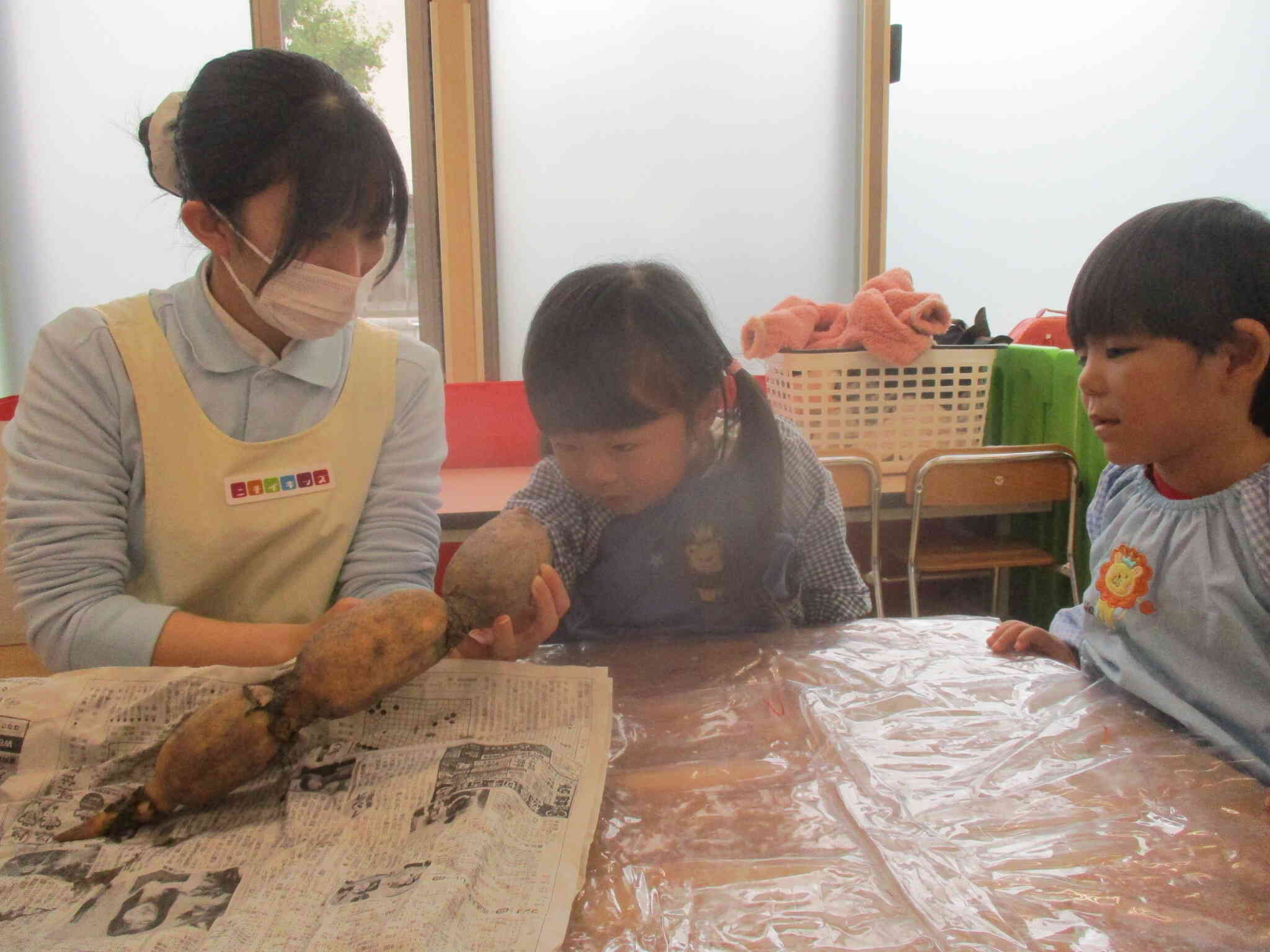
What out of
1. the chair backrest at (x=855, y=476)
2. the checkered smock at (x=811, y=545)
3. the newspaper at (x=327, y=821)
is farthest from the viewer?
the chair backrest at (x=855, y=476)

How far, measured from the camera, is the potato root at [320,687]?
0.69 m

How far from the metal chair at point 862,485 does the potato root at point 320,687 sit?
42.7 inches

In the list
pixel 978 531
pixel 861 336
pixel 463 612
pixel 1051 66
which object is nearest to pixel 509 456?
pixel 861 336

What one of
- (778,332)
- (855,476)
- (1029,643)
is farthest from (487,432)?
(1029,643)

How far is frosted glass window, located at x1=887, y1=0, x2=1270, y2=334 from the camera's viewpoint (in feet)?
8.04

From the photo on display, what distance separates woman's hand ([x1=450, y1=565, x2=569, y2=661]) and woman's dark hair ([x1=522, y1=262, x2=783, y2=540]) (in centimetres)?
17

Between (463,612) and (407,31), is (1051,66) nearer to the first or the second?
(407,31)

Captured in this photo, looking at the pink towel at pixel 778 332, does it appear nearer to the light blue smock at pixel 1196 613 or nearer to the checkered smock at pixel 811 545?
the checkered smock at pixel 811 545

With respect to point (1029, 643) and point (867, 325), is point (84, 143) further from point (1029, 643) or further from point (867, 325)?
point (1029, 643)

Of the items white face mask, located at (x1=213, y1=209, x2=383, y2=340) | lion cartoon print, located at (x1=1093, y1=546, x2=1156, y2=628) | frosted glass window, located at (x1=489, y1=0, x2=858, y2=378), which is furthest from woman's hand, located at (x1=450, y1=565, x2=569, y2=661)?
frosted glass window, located at (x1=489, y1=0, x2=858, y2=378)

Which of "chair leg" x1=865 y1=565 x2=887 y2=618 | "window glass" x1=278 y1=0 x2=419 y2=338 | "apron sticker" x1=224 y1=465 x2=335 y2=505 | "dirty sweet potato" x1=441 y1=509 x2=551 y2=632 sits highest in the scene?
"window glass" x1=278 y1=0 x2=419 y2=338

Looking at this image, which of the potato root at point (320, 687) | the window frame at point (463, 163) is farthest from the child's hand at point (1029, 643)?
the window frame at point (463, 163)

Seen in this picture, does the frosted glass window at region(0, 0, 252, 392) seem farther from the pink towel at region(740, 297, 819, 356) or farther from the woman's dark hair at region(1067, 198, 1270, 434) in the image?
the woman's dark hair at region(1067, 198, 1270, 434)

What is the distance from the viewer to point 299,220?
0.94m
